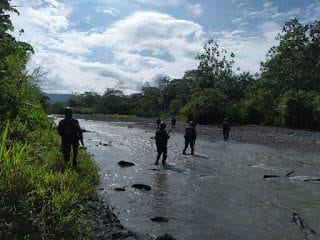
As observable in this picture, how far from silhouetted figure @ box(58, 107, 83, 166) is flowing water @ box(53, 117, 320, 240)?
66.0 inches

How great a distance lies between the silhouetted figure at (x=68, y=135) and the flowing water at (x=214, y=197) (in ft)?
5.50

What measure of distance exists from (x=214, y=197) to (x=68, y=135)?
509cm

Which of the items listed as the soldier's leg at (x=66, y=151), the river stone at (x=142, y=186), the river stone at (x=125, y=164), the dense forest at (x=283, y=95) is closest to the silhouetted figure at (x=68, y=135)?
the soldier's leg at (x=66, y=151)

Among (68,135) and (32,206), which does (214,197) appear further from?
(32,206)

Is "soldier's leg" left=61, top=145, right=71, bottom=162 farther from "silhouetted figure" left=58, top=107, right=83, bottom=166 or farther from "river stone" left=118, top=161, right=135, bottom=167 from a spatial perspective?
"river stone" left=118, top=161, right=135, bottom=167

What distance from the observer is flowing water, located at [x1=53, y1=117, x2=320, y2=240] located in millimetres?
10047

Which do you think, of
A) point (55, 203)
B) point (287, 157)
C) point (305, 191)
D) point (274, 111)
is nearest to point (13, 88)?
point (55, 203)

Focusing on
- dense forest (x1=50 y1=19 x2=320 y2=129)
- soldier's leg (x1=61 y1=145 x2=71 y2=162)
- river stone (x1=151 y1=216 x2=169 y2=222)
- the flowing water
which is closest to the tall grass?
the flowing water

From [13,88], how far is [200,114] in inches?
2116

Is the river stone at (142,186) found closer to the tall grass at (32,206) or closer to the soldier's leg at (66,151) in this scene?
the soldier's leg at (66,151)

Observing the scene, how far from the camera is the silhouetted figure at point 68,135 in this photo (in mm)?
14055

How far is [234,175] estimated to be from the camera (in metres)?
18.5

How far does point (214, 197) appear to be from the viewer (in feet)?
44.8

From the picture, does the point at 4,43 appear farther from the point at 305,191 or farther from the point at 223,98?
the point at 223,98
